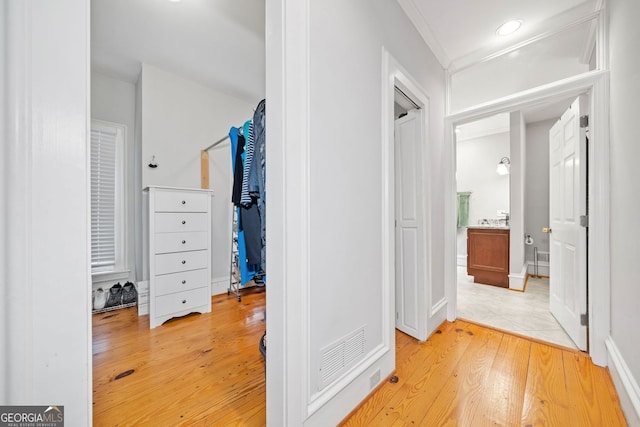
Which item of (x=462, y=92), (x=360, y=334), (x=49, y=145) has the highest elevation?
(x=462, y=92)

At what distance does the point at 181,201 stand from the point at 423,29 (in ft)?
8.62

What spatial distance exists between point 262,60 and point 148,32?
1001 millimetres

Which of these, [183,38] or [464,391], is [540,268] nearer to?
[464,391]

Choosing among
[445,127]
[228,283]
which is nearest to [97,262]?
[228,283]

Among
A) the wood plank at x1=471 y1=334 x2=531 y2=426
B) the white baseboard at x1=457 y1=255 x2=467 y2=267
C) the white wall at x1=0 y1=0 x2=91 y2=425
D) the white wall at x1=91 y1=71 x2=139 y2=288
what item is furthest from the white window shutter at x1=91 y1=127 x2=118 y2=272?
the white baseboard at x1=457 y1=255 x2=467 y2=267

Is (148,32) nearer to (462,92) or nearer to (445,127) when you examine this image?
(445,127)

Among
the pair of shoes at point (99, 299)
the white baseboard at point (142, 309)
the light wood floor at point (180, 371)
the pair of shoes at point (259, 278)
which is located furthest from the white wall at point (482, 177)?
the pair of shoes at point (99, 299)

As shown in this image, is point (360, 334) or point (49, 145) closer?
point (49, 145)

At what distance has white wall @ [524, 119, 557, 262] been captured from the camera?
13.0 feet

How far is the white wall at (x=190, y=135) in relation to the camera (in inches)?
103

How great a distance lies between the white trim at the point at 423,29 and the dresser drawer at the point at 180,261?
2.76 metres

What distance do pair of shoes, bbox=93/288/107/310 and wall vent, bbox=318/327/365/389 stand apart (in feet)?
8.88

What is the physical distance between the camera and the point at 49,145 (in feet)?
1.66

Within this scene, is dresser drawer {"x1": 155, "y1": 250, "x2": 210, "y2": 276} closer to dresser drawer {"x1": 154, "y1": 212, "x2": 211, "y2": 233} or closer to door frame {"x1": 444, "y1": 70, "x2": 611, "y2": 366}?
dresser drawer {"x1": 154, "y1": 212, "x2": 211, "y2": 233}
